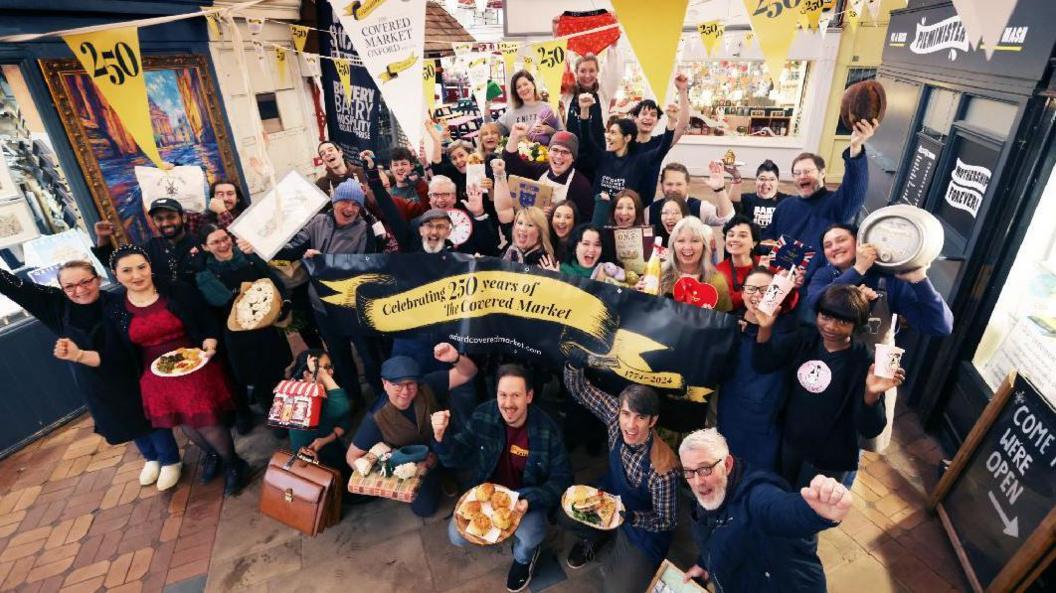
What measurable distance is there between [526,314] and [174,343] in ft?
10.2

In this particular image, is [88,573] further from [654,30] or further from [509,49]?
[509,49]

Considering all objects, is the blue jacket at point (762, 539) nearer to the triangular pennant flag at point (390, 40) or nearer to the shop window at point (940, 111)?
the triangular pennant flag at point (390, 40)

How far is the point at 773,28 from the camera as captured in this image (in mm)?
4055

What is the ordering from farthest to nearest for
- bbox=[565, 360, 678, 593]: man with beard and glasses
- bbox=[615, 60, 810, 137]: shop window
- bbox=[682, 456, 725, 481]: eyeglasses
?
bbox=[615, 60, 810, 137]: shop window < bbox=[565, 360, 678, 593]: man with beard and glasses < bbox=[682, 456, 725, 481]: eyeglasses

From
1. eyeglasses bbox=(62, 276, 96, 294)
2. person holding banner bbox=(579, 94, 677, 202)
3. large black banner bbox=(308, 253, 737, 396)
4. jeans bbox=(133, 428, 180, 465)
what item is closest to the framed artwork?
eyeglasses bbox=(62, 276, 96, 294)

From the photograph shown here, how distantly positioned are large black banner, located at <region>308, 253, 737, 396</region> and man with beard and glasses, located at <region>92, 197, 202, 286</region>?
1459 millimetres

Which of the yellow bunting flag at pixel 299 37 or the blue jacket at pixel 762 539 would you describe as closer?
the blue jacket at pixel 762 539

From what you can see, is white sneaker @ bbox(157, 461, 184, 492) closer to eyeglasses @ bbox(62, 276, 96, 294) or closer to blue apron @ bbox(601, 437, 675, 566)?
eyeglasses @ bbox(62, 276, 96, 294)

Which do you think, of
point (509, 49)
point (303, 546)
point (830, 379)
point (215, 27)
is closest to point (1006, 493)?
point (830, 379)

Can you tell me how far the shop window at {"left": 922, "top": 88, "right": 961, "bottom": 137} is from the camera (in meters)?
5.18

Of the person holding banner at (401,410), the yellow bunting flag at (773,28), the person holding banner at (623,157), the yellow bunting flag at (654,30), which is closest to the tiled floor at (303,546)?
the person holding banner at (401,410)

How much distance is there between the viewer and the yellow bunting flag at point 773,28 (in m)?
4.01

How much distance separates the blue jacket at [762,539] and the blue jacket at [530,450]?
3.72 ft

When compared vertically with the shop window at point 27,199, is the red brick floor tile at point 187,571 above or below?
below
